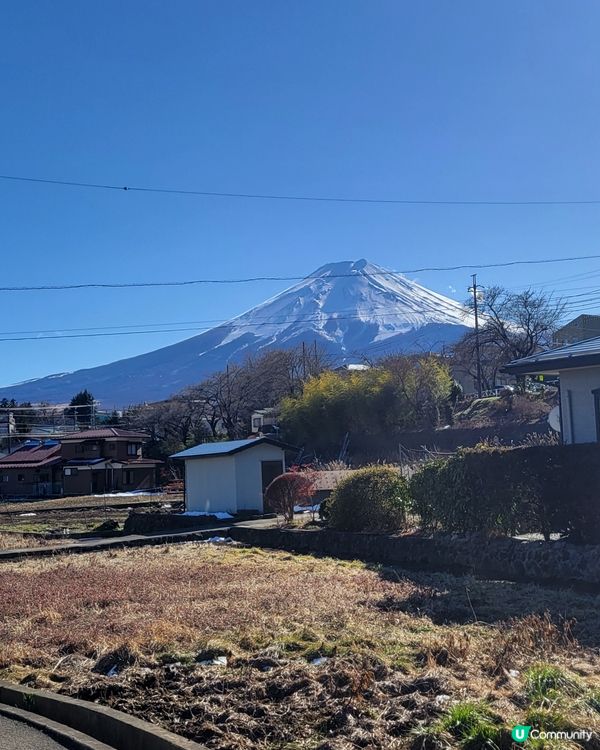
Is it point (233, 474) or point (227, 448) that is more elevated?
point (227, 448)

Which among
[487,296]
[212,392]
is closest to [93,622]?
[487,296]

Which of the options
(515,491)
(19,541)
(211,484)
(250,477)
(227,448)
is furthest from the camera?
(211,484)

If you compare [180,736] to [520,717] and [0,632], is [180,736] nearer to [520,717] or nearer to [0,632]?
[520,717]

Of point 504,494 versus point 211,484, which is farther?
point 211,484

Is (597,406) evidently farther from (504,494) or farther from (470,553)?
(470,553)

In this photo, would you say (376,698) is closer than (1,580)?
Yes

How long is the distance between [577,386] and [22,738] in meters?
11.8

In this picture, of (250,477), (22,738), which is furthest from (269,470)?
(22,738)

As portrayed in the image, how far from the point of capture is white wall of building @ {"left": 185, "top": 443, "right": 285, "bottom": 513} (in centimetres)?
2780

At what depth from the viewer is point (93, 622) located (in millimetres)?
9242

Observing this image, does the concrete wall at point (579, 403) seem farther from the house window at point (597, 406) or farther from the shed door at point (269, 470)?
the shed door at point (269, 470)

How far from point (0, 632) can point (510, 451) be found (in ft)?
26.7

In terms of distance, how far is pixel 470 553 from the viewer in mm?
13172

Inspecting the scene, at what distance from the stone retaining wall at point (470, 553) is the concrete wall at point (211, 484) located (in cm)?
946
